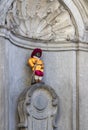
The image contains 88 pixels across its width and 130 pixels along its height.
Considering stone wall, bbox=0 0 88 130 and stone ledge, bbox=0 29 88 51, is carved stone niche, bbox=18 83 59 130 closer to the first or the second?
stone wall, bbox=0 0 88 130

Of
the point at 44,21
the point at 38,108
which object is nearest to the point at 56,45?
the point at 44,21

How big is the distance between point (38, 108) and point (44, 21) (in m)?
1.65

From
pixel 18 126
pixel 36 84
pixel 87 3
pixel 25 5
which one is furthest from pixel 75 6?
pixel 18 126

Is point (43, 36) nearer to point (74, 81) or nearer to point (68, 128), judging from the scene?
point (74, 81)

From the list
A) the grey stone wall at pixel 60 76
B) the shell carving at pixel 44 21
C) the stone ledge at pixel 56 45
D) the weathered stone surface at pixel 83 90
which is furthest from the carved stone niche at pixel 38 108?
the shell carving at pixel 44 21

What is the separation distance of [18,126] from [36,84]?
79cm

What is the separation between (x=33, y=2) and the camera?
9617mm

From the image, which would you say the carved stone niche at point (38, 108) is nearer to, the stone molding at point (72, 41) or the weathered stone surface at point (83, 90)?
the weathered stone surface at point (83, 90)

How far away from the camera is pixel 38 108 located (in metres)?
9.26

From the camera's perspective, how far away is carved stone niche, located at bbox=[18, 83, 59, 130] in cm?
908

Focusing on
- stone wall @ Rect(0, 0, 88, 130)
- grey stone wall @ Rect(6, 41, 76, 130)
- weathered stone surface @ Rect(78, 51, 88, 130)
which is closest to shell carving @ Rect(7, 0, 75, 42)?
stone wall @ Rect(0, 0, 88, 130)

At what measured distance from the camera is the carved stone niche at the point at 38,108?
29.8 ft

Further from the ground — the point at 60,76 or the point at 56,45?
the point at 56,45

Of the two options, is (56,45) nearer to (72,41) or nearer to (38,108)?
(72,41)
